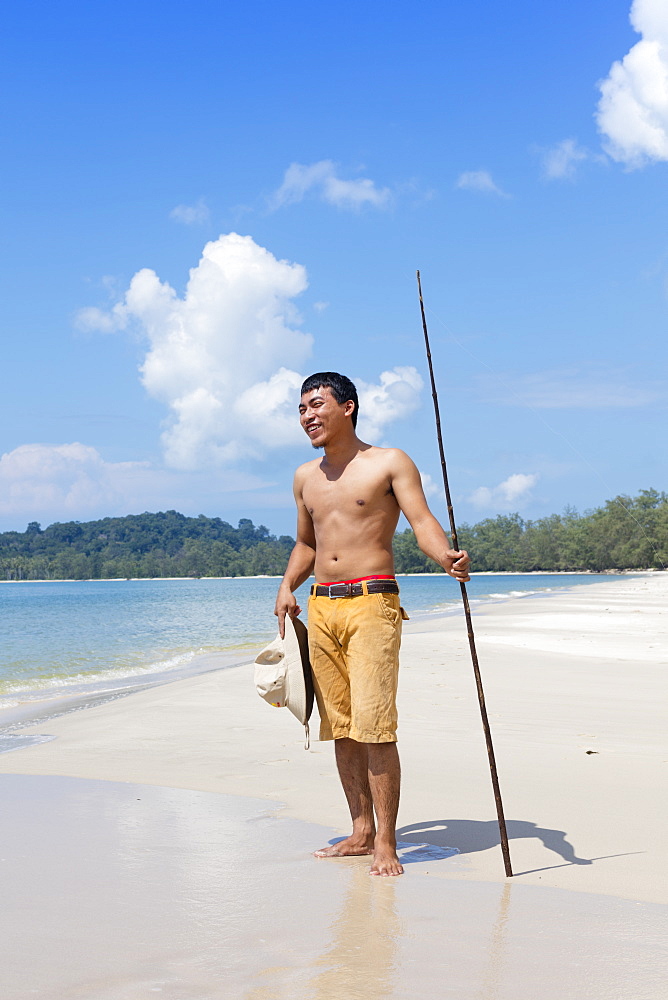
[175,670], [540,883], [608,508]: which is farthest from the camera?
[608,508]

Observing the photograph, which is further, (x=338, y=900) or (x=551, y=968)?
(x=338, y=900)

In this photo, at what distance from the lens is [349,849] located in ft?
13.6

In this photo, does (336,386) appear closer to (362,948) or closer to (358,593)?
(358,593)

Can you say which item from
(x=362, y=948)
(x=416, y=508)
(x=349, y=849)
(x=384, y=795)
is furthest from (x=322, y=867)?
Result: (x=416, y=508)

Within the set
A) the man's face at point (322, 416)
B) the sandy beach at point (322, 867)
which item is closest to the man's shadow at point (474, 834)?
the sandy beach at point (322, 867)

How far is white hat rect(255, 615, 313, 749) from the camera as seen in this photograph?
426cm

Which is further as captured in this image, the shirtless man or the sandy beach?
the shirtless man

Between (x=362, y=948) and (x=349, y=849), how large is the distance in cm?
114

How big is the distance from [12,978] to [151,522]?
175288 mm

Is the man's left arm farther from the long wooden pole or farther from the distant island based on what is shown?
the distant island

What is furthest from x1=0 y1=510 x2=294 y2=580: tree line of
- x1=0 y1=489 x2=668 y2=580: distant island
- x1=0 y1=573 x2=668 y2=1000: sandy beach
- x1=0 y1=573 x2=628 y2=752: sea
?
x1=0 y1=573 x2=668 y2=1000: sandy beach

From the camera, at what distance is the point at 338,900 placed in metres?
3.52

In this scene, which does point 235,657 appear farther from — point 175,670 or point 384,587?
point 384,587

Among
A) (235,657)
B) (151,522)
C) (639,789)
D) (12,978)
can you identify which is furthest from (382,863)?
(151,522)
